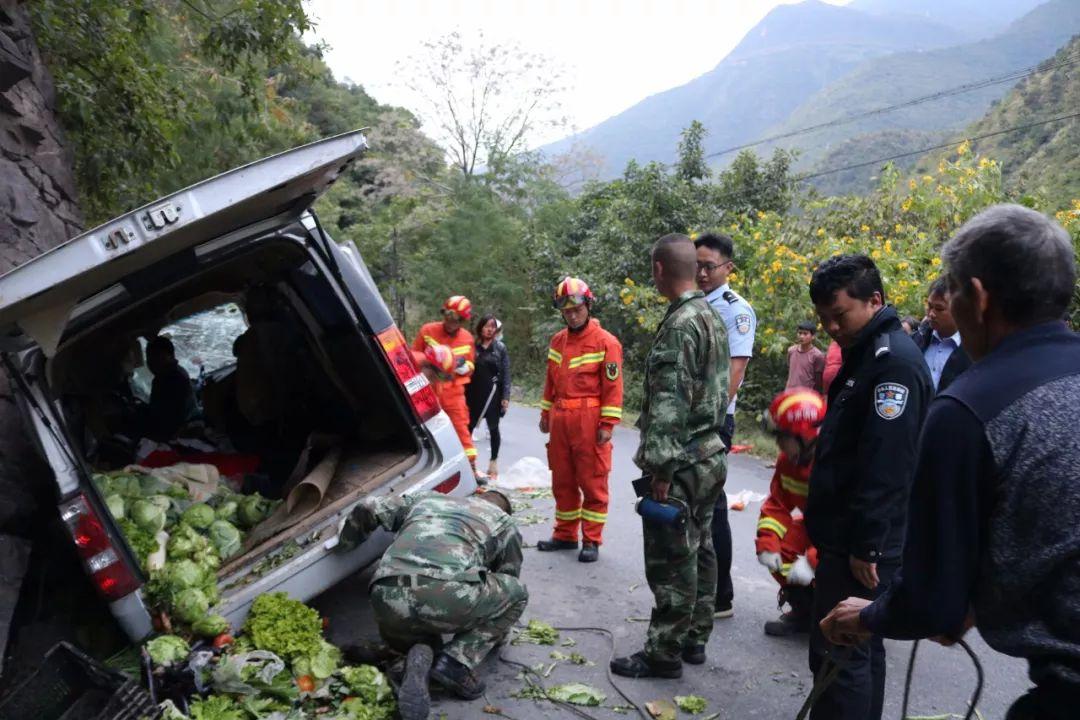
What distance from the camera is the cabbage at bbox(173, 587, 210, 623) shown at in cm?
357

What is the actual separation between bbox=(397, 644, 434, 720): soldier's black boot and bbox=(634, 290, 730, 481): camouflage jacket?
126 cm

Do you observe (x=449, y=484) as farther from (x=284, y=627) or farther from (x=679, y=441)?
(x=679, y=441)

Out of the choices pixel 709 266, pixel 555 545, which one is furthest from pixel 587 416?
pixel 709 266

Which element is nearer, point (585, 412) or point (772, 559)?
point (772, 559)

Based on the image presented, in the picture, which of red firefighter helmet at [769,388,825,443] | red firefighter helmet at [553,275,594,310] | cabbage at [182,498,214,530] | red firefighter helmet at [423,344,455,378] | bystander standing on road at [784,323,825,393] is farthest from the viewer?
bystander standing on road at [784,323,825,393]

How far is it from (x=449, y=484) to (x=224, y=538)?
118 centimetres

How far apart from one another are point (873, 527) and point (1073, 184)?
2531cm

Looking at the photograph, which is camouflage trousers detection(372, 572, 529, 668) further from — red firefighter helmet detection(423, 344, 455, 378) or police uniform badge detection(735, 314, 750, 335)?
red firefighter helmet detection(423, 344, 455, 378)

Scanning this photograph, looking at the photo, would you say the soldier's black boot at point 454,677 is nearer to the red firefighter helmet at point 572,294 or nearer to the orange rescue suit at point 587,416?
the orange rescue suit at point 587,416

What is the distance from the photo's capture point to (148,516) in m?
4.00

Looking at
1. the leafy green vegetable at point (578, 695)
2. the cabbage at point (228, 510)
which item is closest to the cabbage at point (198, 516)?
the cabbage at point (228, 510)

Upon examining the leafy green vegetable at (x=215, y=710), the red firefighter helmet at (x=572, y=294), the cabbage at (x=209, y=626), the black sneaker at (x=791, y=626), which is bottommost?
the black sneaker at (x=791, y=626)

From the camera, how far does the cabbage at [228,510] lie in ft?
14.9

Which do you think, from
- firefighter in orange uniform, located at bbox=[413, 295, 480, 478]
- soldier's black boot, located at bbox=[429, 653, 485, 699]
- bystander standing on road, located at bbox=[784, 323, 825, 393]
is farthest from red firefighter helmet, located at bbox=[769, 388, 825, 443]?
bystander standing on road, located at bbox=[784, 323, 825, 393]
